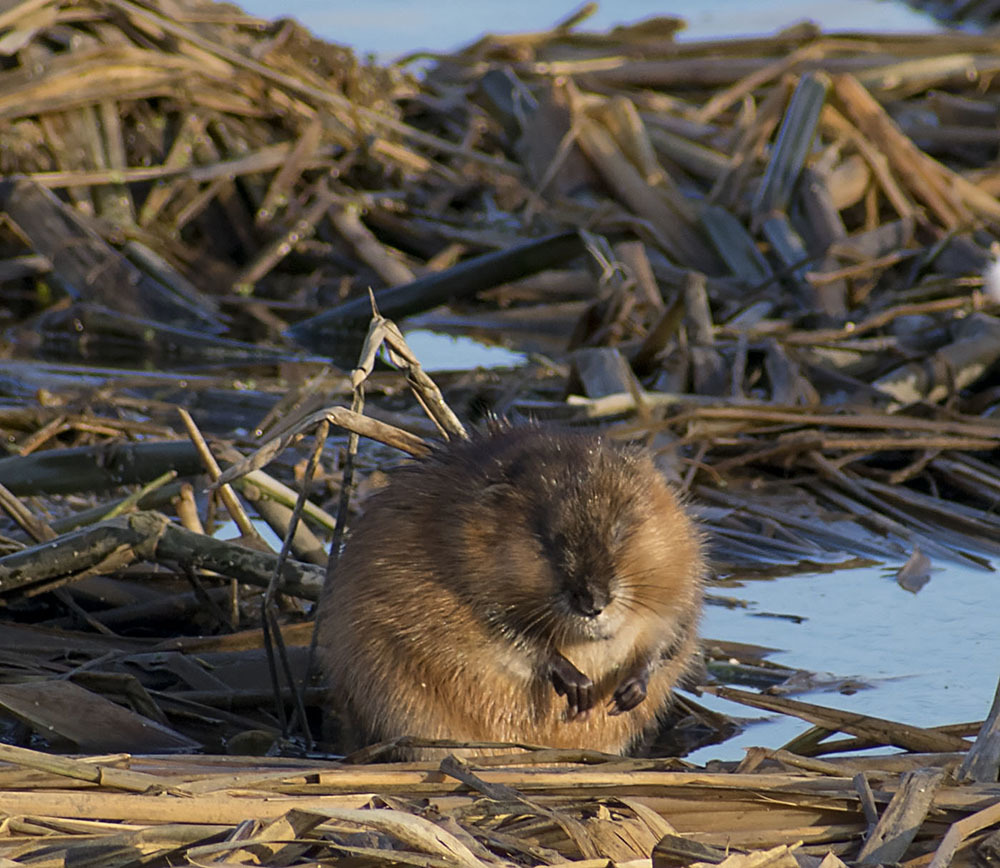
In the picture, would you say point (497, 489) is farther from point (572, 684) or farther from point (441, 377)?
point (441, 377)

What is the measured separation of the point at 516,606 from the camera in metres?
3.10

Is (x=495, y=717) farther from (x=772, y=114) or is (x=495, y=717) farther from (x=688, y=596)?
(x=772, y=114)

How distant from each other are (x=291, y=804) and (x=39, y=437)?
2962mm

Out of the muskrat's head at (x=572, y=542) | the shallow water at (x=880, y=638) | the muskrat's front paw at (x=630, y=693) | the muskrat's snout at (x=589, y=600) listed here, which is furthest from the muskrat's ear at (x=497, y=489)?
the shallow water at (x=880, y=638)

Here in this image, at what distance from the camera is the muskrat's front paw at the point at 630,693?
3121mm

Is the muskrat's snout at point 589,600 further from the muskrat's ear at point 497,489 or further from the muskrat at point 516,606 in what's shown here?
the muskrat's ear at point 497,489

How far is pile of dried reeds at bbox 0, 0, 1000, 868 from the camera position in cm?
256

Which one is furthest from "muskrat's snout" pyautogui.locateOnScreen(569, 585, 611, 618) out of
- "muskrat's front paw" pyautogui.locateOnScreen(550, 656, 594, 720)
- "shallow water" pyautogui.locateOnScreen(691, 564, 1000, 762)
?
"shallow water" pyautogui.locateOnScreen(691, 564, 1000, 762)

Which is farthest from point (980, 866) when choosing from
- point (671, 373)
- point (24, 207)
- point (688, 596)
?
point (24, 207)

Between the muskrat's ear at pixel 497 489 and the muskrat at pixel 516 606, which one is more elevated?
the muskrat's ear at pixel 497 489

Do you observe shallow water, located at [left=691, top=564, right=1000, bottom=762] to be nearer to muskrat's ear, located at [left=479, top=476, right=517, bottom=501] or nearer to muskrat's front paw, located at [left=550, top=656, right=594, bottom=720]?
muskrat's front paw, located at [left=550, top=656, right=594, bottom=720]

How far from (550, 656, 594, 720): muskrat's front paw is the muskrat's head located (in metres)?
0.06

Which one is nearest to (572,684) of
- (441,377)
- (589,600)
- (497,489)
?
(589,600)

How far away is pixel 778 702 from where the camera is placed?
2.99 m
